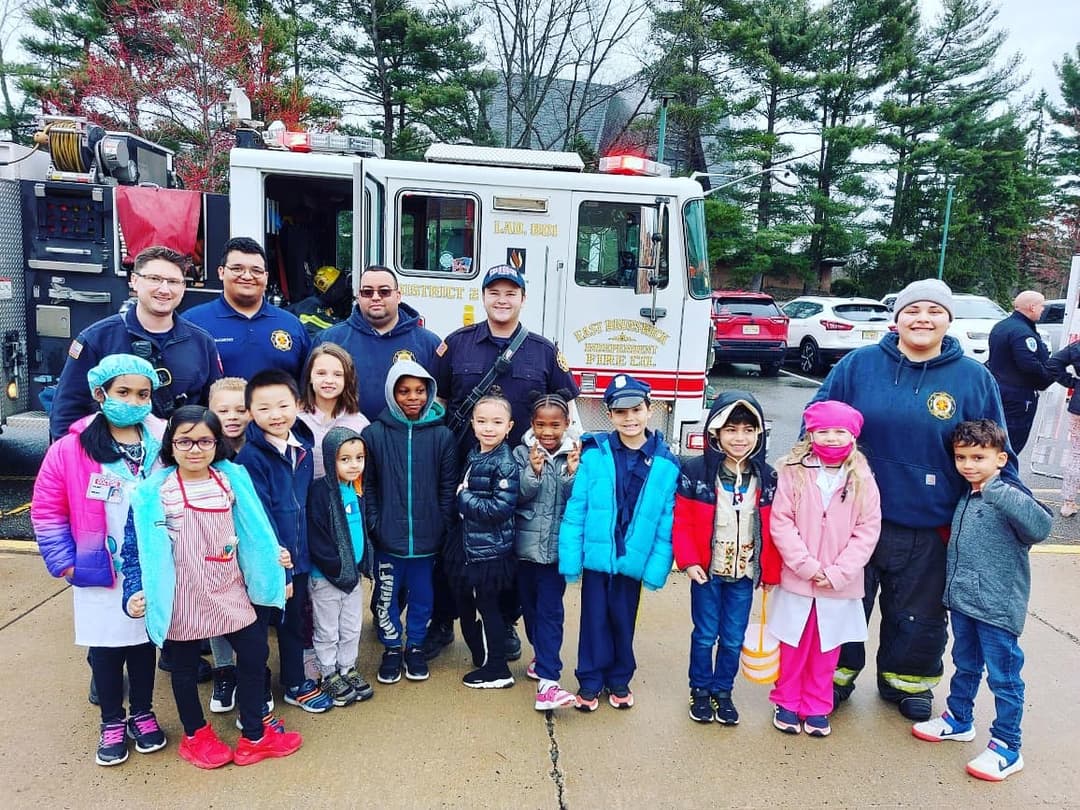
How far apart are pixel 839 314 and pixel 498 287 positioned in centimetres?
1396

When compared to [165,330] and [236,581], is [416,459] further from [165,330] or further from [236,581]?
[165,330]

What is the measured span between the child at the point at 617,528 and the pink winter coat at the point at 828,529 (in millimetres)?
459

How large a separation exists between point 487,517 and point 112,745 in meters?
1.60

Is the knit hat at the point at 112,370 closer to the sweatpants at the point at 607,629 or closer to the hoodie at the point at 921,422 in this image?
the sweatpants at the point at 607,629

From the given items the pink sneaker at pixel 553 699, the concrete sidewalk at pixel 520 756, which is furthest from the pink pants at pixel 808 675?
the pink sneaker at pixel 553 699

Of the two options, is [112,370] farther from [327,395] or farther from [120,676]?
[120,676]

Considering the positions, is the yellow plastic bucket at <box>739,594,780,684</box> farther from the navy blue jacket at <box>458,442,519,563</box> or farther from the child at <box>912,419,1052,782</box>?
the navy blue jacket at <box>458,442,519,563</box>

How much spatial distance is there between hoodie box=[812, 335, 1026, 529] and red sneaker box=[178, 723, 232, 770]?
→ 2.76 meters

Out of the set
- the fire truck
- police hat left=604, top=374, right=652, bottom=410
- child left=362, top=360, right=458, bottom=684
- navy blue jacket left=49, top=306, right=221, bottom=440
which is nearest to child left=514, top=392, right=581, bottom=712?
police hat left=604, top=374, right=652, bottom=410

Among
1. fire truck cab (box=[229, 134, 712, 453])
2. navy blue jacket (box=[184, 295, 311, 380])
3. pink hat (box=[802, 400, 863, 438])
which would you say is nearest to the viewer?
pink hat (box=[802, 400, 863, 438])

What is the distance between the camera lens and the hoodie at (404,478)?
3277mm

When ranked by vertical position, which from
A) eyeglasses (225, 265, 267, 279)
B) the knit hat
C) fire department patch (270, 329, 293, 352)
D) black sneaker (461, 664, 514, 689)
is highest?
eyeglasses (225, 265, 267, 279)

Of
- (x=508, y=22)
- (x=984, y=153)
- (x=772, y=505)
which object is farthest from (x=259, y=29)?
(x=984, y=153)

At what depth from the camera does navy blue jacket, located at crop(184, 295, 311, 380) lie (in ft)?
11.6
